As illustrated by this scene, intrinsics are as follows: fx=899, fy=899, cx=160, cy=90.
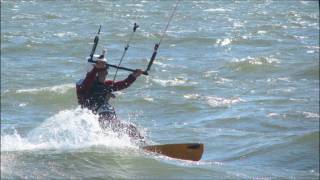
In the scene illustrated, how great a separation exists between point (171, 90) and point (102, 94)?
9.69 meters

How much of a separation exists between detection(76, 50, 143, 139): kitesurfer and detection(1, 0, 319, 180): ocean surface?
0.60ft

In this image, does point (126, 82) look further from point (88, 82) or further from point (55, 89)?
point (55, 89)

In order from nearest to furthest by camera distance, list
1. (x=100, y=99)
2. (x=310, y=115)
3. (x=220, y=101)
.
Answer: (x=100, y=99)
(x=310, y=115)
(x=220, y=101)

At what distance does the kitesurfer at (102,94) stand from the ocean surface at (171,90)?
0.18 m

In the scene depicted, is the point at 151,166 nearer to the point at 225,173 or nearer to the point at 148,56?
the point at 225,173

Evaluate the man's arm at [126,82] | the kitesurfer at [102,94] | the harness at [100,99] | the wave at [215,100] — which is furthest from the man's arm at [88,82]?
the wave at [215,100]

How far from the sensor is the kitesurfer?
1395 centimetres

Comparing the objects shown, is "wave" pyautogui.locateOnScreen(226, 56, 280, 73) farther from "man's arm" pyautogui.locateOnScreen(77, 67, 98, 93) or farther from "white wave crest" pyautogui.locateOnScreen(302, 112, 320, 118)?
"man's arm" pyautogui.locateOnScreen(77, 67, 98, 93)

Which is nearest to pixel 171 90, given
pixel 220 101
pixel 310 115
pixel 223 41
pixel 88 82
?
pixel 220 101

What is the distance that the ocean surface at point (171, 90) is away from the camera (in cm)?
1327

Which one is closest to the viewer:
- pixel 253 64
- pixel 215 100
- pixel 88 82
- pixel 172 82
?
pixel 88 82

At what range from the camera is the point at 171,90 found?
2373 cm

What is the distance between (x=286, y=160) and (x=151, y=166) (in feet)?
12.4

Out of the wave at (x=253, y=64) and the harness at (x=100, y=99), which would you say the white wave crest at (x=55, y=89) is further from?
the harness at (x=100, y=99)
